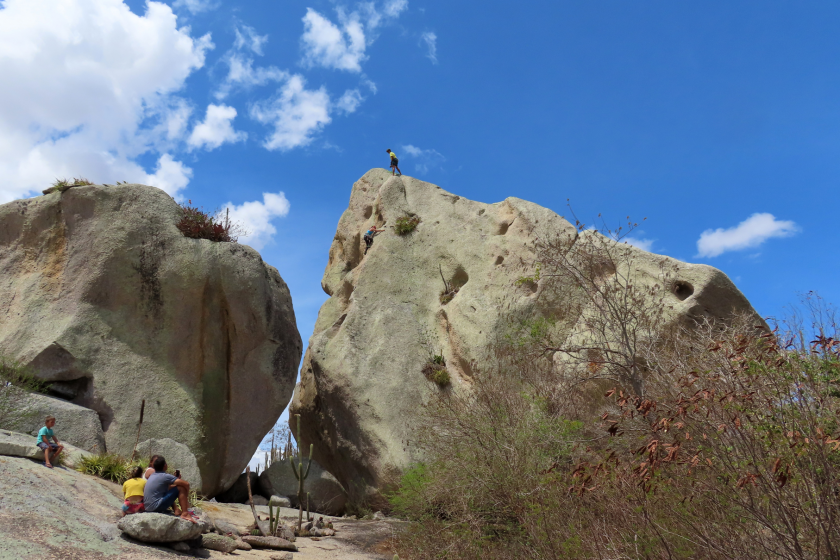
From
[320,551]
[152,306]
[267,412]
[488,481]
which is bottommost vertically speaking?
[320,551]

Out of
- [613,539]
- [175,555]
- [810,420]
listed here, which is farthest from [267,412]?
[810,420]

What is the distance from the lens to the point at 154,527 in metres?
7.37

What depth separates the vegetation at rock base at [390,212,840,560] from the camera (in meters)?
4.06

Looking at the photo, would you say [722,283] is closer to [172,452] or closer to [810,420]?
[810,420]

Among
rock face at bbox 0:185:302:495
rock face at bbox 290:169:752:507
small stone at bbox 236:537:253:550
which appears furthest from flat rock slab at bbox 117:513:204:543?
rock face at bbox 290:169:752:507

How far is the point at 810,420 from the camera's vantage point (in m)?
3.92

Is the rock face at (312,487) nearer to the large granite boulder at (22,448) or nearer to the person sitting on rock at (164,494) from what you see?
the large granite boulder at (22,448)

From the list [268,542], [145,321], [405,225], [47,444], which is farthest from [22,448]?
[405,225]

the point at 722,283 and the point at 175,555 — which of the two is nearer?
the point at 175,555

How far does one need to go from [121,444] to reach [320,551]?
19.3 feet

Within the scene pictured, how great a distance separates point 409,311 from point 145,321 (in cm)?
776

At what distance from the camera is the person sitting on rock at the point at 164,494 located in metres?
8.28

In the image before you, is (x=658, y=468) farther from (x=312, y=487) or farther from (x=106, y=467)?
(x=312, y=487)

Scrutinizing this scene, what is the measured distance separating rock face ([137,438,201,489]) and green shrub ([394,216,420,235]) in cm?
1091
